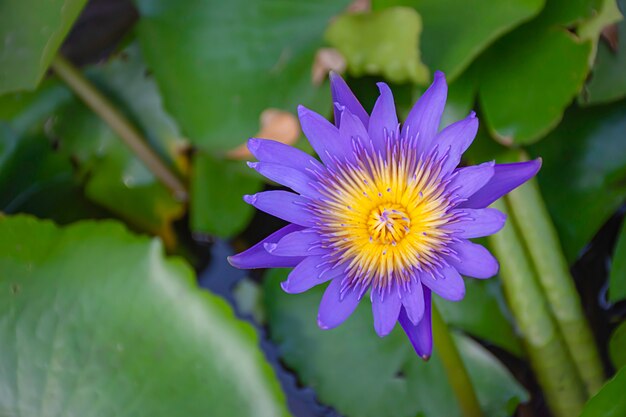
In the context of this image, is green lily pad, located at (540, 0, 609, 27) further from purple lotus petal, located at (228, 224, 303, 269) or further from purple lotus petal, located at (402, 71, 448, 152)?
purple lotus petal, located at (228, 224, 303, 269)

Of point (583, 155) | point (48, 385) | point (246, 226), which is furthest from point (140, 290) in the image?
point (583, 155)

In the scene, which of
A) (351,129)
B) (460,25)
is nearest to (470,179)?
(351,129)

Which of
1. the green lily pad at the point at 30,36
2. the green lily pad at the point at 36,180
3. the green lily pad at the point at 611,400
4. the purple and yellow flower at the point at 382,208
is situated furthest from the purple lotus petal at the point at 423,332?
the green lily pad at the point at 36,180

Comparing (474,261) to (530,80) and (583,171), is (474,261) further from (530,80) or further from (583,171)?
(583,171)

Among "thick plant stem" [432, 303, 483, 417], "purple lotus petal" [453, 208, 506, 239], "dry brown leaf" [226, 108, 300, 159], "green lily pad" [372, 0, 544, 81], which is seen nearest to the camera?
"purple lotus petal" [453, 208, 506, 239]

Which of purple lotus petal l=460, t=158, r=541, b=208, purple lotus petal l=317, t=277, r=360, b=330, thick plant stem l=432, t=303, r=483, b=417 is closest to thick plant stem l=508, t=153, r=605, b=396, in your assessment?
thick plant stem l=432, t=303, r=483, b=417
